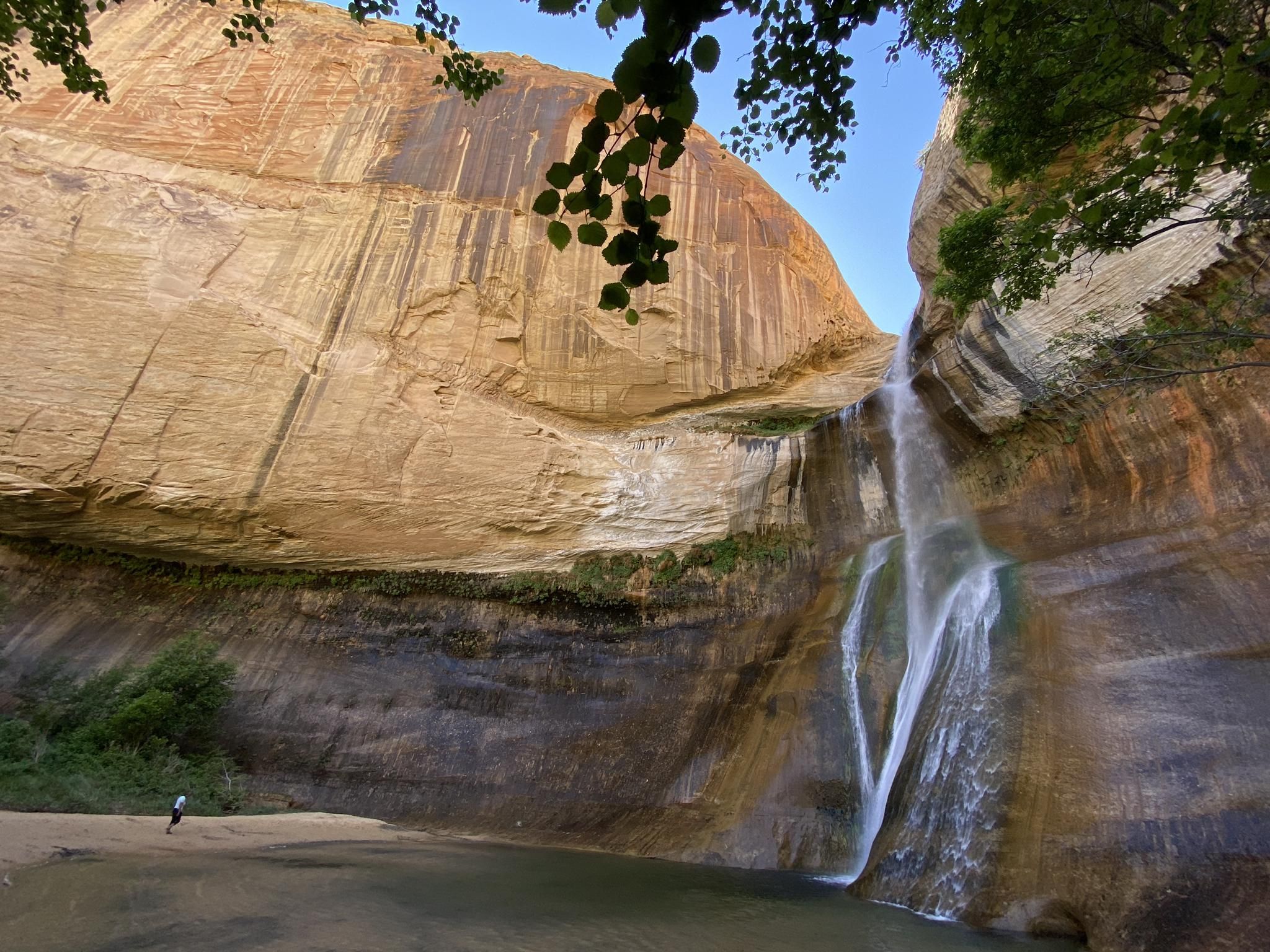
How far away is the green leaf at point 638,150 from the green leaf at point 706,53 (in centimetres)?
20

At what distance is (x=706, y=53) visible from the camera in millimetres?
1635

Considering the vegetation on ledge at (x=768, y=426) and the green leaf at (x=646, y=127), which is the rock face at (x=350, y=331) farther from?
the green leaf at (x=646, y=127)

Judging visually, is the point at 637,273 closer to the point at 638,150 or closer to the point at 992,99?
the point at 638,150

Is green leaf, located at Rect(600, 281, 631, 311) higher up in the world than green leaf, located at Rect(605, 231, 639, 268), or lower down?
lower down

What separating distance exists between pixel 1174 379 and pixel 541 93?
1876 centimetres

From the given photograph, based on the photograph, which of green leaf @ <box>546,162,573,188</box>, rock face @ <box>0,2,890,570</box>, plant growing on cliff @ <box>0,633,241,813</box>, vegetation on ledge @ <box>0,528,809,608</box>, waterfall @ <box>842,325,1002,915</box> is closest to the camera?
green leaf @ <box>546,162,573,188</box>

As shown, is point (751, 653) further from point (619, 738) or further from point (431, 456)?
point (431, 456)

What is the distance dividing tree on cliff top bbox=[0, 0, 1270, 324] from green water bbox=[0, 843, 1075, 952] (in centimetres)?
578

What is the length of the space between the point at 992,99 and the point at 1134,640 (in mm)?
6736

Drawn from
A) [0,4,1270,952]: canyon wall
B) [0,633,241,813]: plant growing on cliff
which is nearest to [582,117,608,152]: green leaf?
[0,4,1270,952]: canyon wall

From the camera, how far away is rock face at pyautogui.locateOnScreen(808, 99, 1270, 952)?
22.3ft

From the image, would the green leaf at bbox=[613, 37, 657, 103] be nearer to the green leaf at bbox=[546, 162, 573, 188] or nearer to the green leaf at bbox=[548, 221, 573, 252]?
the green leaf at bbox=[546, 162, 573, 188]

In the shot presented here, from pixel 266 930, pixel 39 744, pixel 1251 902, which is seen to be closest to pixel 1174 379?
pixel 1251 902

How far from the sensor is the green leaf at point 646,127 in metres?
1.63
